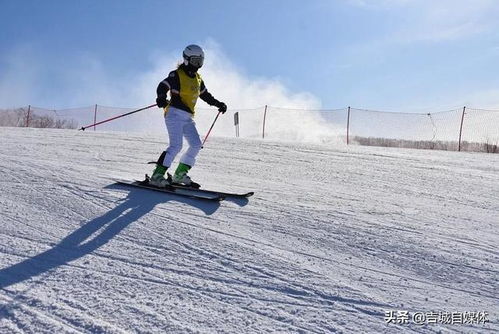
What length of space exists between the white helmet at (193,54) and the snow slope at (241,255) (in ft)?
6.22

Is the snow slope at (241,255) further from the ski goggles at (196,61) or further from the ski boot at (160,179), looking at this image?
the ski goggles at (196,61)

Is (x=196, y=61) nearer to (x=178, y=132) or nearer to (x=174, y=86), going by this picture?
(x=174, y=86)

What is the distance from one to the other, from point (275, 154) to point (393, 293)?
7511 mm

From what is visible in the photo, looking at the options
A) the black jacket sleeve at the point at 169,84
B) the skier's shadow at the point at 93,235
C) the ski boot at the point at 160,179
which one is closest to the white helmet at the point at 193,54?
the black jacket sleeve at the point at 169,84

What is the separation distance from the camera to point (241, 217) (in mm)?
5238

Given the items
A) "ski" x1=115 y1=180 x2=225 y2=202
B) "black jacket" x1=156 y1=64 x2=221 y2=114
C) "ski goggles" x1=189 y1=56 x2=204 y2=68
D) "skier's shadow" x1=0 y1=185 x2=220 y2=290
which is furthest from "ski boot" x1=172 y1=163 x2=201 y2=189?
"ski goggles" x1=189 y1=56 x2=204 y2=68

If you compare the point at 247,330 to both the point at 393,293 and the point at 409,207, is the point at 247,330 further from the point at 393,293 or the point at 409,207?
the point at 409,207

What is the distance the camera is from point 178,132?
6.66 meters

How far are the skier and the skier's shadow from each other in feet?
1.76

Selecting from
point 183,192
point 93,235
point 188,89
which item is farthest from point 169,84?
point 93,235

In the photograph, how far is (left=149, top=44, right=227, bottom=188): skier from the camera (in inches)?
256

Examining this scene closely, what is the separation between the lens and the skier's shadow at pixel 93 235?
3.56 meters

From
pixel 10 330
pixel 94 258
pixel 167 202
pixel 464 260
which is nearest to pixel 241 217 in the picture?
pixel 167 202

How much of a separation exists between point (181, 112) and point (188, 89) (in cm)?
34
